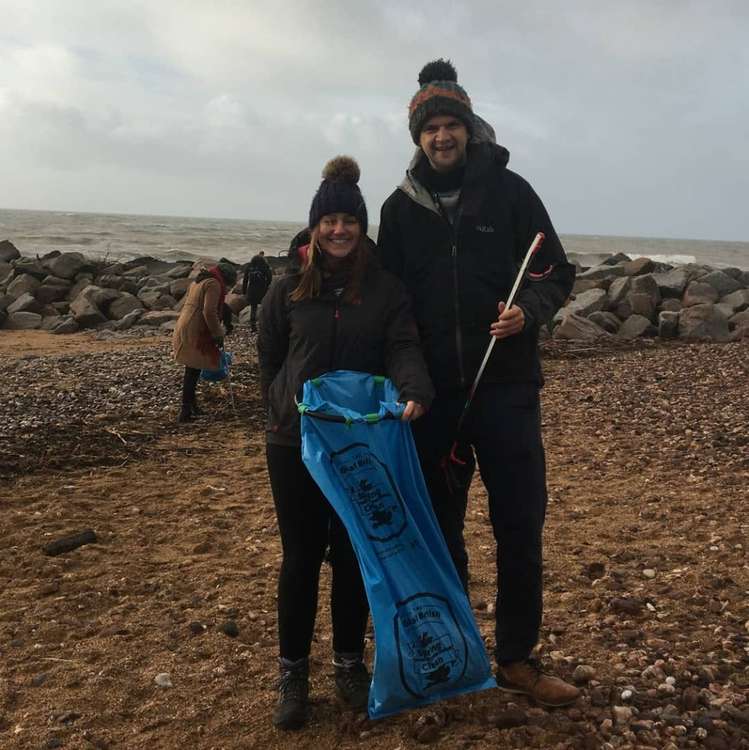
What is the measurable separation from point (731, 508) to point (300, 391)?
374cm

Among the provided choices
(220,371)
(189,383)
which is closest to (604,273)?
(220,371)

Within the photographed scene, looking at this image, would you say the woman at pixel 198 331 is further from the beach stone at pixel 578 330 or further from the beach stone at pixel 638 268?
the beach stone at pixel 638 268

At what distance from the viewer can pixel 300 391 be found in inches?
119

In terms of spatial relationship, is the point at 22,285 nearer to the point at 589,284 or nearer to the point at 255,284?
the point at 255,284

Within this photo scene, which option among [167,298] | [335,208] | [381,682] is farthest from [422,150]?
[167,298]

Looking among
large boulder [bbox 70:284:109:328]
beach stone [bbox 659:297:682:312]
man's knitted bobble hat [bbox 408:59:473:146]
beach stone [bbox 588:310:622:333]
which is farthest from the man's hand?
Result: large boulder [bbox 70:284:109:328]

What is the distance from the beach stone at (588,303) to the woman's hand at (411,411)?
13.8 metres

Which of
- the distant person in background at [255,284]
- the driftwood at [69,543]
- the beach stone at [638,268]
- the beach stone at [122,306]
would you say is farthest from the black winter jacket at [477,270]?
the beach stone at [638,268]

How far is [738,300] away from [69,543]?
15.8m

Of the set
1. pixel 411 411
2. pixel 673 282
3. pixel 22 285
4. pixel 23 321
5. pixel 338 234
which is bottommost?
pixel 23 321

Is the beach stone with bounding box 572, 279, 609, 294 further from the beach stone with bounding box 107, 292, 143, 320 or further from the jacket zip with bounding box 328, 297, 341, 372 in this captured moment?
the jacket zip with bounding box 328, 297, 341, 372

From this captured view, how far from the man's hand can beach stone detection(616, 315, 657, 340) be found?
Result: 12895 mm

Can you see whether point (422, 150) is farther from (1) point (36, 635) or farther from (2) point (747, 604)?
(1) point (36, 635)

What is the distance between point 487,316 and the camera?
3109 mm
